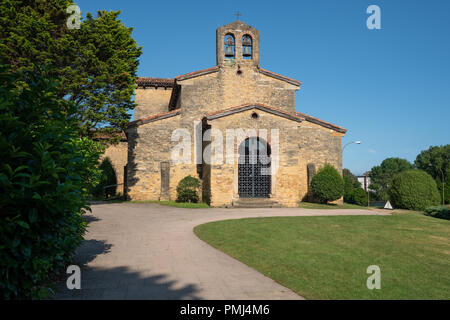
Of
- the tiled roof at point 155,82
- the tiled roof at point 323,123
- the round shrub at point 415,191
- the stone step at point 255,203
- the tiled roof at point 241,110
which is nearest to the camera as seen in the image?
the stone step at point 255,203

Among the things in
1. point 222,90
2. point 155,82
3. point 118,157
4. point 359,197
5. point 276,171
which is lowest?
point 359,197

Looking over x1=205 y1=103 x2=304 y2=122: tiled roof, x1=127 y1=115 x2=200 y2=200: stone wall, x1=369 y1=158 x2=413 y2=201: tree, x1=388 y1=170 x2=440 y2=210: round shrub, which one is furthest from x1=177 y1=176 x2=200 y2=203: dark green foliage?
x1=369 y1=158 x2=413 y2=201: tree

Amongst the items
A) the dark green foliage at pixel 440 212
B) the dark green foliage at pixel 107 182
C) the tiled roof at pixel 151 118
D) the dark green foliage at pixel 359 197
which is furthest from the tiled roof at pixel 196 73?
the dark green foliage at pixel 359 197

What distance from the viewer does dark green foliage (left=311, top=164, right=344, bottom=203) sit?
20.3 m

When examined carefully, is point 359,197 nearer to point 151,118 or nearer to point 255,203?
point 255,203

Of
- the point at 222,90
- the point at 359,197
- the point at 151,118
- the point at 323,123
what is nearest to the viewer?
the point at 151,118

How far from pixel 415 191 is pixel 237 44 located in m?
16.7

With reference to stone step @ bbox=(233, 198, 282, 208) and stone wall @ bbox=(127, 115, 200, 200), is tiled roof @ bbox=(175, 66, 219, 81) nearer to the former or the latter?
stone wall @ bbox=(127, 115, 200, 200)

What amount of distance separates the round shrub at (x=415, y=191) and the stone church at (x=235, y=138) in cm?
531

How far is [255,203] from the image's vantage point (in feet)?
58.9

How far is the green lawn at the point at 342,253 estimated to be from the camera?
446cm

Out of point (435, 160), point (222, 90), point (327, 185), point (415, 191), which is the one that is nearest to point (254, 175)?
point (327, 185)

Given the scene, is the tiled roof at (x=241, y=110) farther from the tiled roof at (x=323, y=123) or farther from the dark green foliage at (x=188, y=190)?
the dark green foliage at (x=188, y=190)
